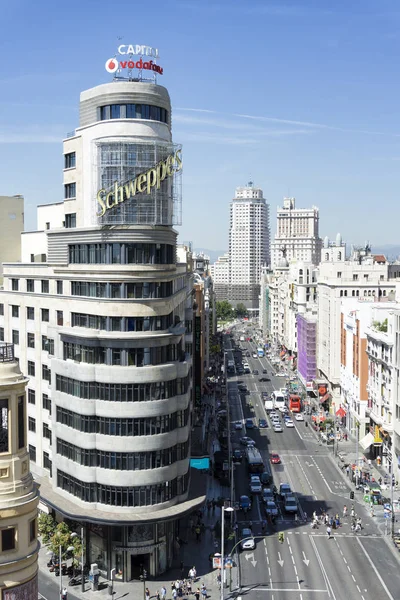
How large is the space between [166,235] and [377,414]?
5532cm

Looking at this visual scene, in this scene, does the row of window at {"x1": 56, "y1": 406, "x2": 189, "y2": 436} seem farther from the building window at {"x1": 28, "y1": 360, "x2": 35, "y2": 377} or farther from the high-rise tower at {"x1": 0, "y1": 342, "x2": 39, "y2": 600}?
the high-rise tower at {"x1": 0, "y1": 342, "x2": 39, "y2": 600}

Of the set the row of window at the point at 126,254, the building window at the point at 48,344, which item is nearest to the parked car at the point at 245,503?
the building window at the point at 48,344

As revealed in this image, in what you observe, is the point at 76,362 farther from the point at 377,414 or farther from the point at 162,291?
the point at 377,414

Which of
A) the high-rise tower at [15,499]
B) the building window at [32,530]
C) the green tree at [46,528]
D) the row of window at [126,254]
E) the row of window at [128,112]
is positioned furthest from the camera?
the row of window at [128,112]

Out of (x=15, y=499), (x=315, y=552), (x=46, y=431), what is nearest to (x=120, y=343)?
(x=46, y=431)

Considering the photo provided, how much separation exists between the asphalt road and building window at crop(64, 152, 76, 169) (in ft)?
148

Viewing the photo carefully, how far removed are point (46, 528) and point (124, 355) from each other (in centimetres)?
1945

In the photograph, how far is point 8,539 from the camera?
30938 millimetres

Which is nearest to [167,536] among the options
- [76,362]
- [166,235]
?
[76,362]

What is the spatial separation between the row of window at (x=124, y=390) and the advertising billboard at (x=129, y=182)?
15.7 meters

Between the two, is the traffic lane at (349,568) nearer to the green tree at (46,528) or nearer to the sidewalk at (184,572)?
the sidewalk at (184,572)

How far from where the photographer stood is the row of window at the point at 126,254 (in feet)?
237

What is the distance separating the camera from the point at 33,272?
8519 centimetres

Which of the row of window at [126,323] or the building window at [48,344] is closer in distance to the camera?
the row of window at [126,323]
